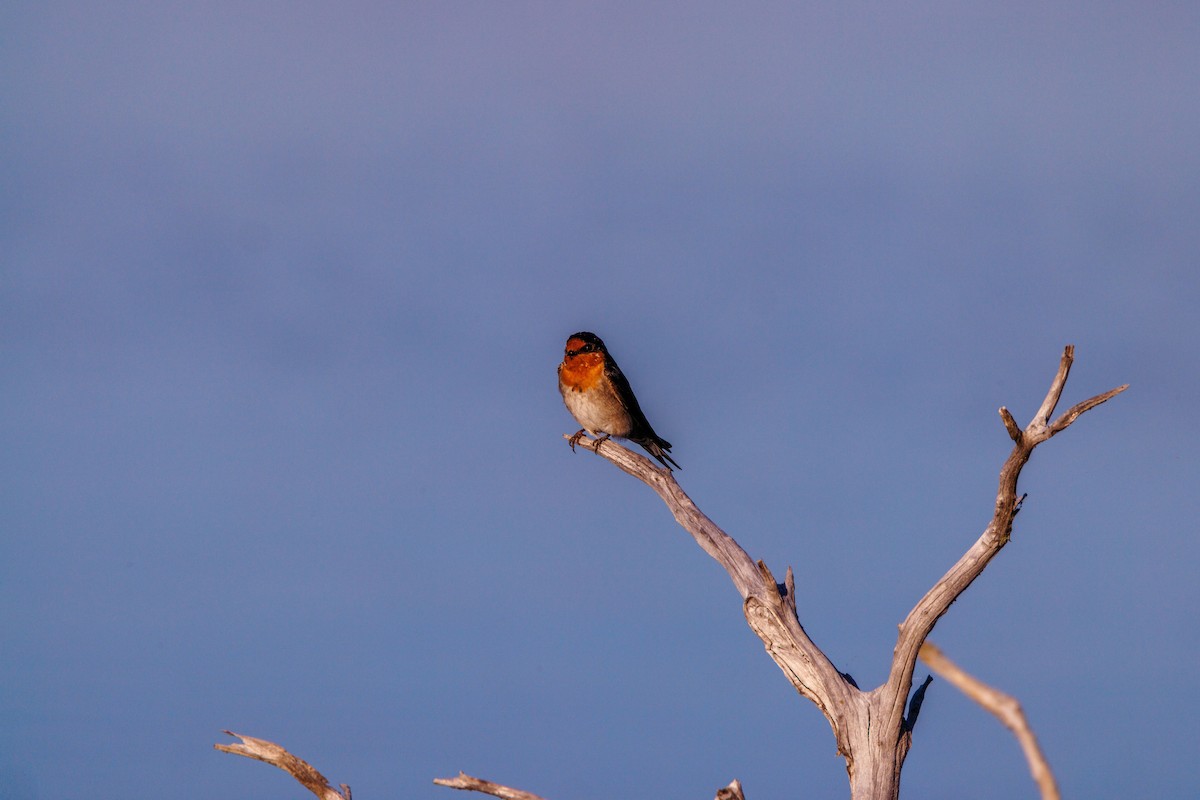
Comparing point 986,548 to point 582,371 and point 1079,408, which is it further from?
point 582,371

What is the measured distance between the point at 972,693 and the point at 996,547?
542cm

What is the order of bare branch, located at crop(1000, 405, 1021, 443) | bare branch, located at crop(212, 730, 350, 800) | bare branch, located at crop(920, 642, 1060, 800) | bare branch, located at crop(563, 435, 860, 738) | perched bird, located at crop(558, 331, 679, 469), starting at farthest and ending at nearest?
perched bird, located at crop(558, 331, 679, 469)
bare branch, located at crop(563, 435, 860, 738)
bare branch, located at crop(212, 730, 350, 800)
bare branch, located at crop(1000, 405, 1021, 443)
bare branch, located at crop(920, 642, 1060, 800)

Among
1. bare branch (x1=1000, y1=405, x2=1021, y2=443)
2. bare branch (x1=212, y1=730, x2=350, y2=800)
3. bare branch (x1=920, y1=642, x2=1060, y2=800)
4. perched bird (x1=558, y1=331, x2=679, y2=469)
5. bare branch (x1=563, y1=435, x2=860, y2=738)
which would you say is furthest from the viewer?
perched bird (x1=558, y1=331, x2=679, y2=469)

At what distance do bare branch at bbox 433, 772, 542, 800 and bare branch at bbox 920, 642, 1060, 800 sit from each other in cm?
474

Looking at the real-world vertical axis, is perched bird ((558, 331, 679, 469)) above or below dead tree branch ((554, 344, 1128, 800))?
above

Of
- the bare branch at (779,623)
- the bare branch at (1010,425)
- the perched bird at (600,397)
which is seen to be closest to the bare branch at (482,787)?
the bare branch at (779,623)

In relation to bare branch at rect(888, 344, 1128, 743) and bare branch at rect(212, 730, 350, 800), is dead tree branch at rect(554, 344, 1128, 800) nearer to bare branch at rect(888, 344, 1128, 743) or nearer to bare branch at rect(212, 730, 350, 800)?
bare branch at rect(888, 344, 1128, 743)

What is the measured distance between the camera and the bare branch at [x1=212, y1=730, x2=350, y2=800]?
8148 mm

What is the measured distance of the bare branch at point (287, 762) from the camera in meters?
8.15

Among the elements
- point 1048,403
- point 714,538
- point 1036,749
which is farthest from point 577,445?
point 1036,749

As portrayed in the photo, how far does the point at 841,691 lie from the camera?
8859 millimetres

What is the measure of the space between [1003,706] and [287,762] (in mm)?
6182

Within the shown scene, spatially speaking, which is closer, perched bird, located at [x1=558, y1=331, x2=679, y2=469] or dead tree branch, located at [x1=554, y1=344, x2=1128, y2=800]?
dead tree branch, located at [x1=554, y1=344, x2=1128, y2=800]

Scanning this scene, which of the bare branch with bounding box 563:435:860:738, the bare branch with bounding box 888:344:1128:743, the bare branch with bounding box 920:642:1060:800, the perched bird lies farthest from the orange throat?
the bare branch with bounding box 920:642:1060:800
